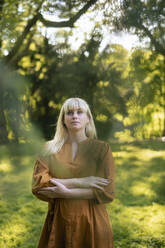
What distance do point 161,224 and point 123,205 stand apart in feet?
1.39

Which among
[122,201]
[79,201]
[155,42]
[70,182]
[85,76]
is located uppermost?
[155,42]

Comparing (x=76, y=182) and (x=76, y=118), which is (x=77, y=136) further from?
(x=76, y=182)

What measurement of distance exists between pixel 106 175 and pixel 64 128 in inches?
11.4

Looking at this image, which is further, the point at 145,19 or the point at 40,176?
the point at 40,176

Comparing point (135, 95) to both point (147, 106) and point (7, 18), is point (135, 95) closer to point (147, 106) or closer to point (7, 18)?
point (147, 106)

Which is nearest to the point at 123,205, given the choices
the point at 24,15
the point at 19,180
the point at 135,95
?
the point at 19,180

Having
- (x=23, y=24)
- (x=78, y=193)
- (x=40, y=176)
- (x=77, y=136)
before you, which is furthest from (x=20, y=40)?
(x=78, y=193)

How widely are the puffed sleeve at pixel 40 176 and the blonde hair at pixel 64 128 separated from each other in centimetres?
5

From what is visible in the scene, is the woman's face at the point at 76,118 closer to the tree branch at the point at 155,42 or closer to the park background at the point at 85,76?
the park background at the point at 85,76

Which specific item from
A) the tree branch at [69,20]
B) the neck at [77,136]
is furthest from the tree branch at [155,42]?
the neck at [77,136]

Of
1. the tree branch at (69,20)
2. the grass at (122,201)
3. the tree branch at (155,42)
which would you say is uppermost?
the tree branch at (69,20)

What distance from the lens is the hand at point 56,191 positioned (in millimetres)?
1064

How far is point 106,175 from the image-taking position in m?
1.09

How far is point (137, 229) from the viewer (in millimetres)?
2121
